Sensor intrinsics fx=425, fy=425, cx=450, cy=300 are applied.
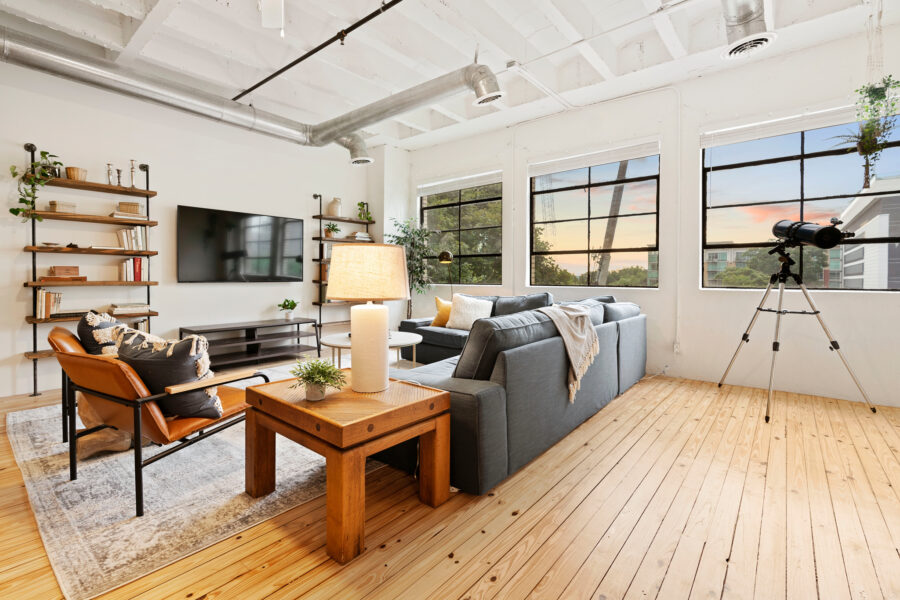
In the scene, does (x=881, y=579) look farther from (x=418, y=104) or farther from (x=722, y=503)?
(x=418, y=104)

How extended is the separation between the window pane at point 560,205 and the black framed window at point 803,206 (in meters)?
1.32

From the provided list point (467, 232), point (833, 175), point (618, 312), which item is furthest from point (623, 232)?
point (467, 232)

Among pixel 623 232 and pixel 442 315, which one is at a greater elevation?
pixel 623 232

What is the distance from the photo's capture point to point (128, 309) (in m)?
4.09

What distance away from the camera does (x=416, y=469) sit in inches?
85.4

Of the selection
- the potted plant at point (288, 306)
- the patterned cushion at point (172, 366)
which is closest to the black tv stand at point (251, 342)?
the potted plant at point (288, 306)

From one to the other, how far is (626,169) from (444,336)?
282cm

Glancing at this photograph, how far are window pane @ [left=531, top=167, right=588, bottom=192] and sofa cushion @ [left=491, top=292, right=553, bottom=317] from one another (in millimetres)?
1524

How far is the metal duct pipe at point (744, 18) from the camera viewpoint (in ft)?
8.82

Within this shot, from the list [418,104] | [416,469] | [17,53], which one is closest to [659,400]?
[416,469]

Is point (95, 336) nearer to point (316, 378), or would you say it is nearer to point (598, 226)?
point (316, 378)

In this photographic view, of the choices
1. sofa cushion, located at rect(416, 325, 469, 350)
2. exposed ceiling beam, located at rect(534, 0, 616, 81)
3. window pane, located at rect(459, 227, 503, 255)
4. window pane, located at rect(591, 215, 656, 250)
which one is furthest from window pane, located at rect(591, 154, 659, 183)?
sofa cushion, located at rect(416, 325, 469, 350)

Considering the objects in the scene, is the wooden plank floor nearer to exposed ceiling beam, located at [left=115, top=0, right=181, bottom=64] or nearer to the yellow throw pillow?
the yellow throw pillow

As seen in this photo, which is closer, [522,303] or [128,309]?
[128,309]
